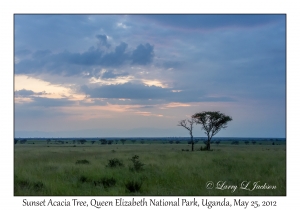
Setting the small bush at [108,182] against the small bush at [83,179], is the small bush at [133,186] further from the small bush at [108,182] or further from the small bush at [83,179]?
the small bush at [83,179]

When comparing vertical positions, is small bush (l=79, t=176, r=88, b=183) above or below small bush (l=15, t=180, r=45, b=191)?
below

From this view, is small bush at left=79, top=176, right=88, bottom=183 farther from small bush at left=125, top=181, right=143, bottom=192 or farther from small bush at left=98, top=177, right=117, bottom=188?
small bush at left=125, top=181, right=143, bottom=192

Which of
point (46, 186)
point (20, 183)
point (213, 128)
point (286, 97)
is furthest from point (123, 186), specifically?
point (213, 128)

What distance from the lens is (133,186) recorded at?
12.4 m

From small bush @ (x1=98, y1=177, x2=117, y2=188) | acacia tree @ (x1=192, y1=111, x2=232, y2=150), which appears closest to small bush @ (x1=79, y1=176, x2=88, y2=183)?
small bush @ (x1=98, y1=177, x2=117, y2=188)

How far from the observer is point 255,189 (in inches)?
480

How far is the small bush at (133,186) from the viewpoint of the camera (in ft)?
40.3

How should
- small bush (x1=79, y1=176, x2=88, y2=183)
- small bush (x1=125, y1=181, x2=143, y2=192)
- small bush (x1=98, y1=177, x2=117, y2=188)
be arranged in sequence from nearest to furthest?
1. small bush (x1=125, y1=181, x2=143, y2=192)
2. small bush (x1=98, y1=177, x2=117, y2=188)
3. small bush (x1=79, y1=176, x2=88, y2=183)

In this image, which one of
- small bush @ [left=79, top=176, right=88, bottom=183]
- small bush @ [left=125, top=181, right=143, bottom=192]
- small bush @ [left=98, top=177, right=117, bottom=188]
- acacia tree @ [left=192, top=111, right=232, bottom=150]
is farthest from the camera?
acacia tree @ [left=192, top=111, right=232, bottom=150]

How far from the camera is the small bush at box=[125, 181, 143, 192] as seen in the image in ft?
40.3

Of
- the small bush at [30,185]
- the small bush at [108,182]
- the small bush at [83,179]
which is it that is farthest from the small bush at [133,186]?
the small bush at [30,185]
